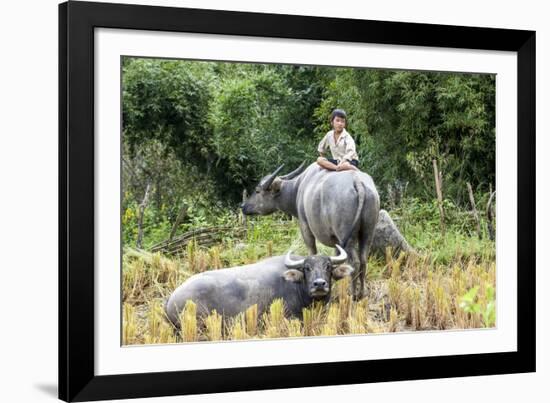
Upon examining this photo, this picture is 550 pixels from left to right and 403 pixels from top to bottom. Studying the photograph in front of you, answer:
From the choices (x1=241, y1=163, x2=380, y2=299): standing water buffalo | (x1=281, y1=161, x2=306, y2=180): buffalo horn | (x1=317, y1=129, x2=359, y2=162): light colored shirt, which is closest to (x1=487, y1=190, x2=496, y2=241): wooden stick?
(x1=241, y1=163, x2=380, y2=299): standing water buffalo

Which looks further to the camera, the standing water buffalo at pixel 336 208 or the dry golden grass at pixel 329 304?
the standing water buffalo at pixel 336 208

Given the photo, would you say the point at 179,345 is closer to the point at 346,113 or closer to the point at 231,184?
the point at 231,184

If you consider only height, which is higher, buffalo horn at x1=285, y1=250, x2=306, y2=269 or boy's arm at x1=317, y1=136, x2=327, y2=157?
boy's arm at x1=317, y1=136, x2=327, y2=157

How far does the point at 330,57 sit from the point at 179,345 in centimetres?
222

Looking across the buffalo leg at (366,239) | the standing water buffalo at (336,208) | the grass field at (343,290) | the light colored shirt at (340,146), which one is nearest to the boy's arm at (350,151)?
the light colored shirt at (340,146)

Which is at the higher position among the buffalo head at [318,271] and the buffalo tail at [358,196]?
the buffalo tail at [358,196]

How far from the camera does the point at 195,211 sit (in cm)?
706

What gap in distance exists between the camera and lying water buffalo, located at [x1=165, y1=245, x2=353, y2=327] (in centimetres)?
696

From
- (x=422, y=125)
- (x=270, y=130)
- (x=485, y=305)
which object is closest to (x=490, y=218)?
(x=485, y=305)

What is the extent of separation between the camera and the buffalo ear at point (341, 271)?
731cm

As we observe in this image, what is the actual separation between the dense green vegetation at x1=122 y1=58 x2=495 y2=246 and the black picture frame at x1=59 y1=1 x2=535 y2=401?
0.88 ft

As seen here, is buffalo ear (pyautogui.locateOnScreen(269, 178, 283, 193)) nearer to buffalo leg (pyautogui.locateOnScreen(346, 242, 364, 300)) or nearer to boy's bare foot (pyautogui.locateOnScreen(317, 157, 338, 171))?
boy's bare foot (pyautogui.locateOnScreen(317, 157, 338, 171))

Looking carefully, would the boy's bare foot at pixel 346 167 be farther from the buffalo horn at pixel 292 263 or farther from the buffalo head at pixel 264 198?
the buffalo horn at pixel 292 263

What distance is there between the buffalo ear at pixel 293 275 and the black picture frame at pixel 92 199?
0.62 metres
